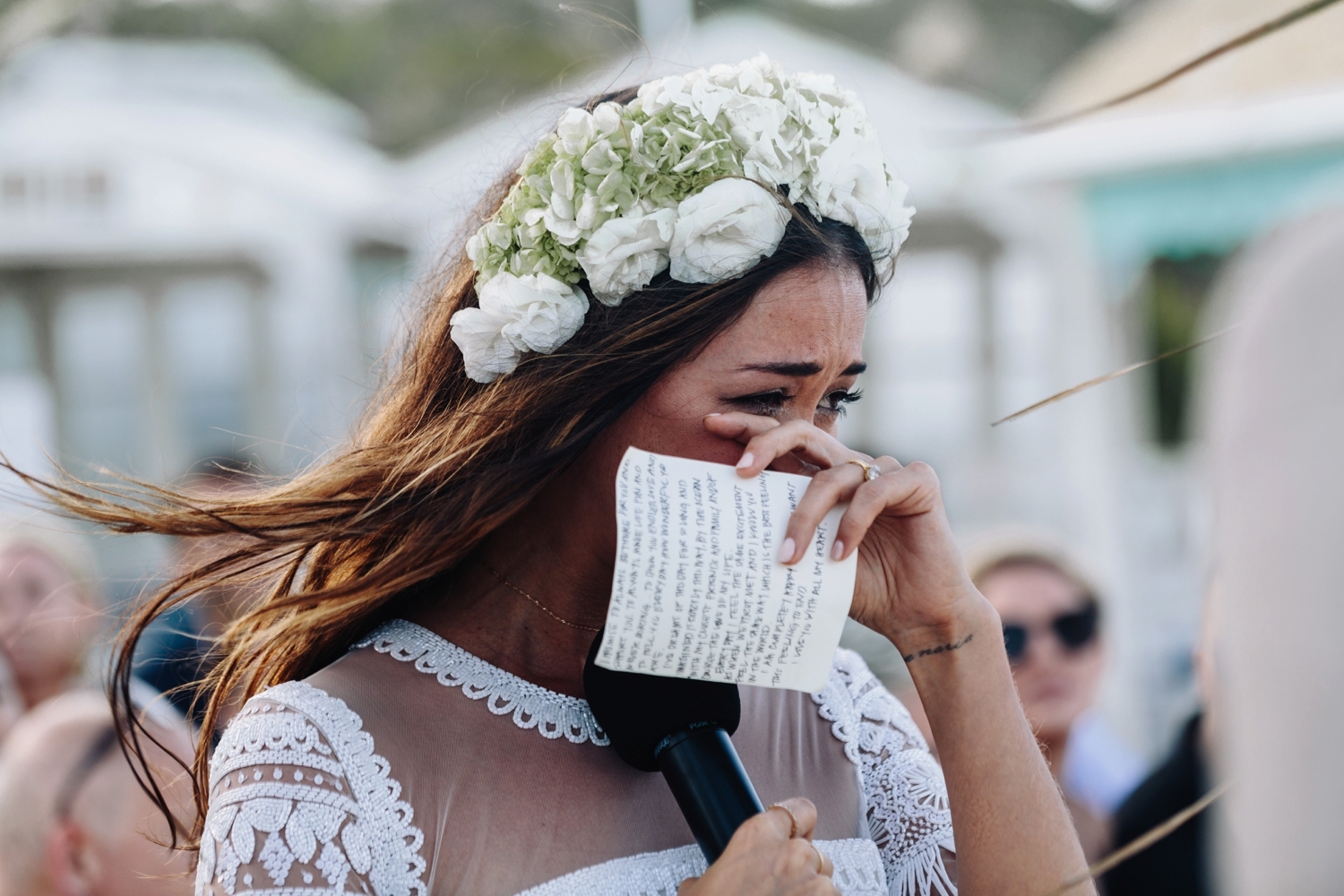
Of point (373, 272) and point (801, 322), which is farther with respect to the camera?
point (373, 272)

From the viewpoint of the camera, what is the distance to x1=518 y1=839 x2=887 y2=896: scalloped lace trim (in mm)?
1464

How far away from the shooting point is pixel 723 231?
1.62 metres

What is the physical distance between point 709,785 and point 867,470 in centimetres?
44

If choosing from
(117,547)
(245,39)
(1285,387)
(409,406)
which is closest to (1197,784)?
(409,406)

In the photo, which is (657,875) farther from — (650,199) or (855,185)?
(855,185)

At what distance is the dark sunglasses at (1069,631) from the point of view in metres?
3.46

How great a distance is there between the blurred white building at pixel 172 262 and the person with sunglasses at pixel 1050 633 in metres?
5.29

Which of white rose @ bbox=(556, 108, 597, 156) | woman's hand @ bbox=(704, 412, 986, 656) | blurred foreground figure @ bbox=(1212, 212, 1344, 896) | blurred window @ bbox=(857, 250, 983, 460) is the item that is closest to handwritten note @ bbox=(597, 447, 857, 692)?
woman's hand @ bbox=(704, 412, 986, 656)

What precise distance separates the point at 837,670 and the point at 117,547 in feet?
26.0

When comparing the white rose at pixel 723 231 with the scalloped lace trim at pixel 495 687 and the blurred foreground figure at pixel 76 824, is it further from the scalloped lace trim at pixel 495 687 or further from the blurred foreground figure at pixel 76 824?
the blurred foreground figure at pixel 76 824

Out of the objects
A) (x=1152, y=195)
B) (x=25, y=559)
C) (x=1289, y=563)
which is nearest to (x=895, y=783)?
(x=1289, y=563)

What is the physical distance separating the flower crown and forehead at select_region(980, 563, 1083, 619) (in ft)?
6.58

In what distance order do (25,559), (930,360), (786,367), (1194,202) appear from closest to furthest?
(786,367) → (25,559) → (1194,202) → (930,360)

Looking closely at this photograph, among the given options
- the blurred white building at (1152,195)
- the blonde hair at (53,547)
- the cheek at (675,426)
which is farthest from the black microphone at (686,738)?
the blurred white building at (1152,195)
